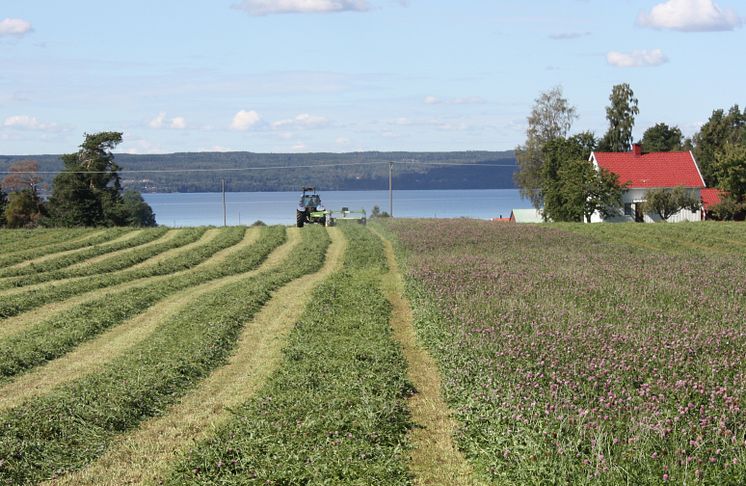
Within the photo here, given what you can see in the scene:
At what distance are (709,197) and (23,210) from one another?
69.6 m

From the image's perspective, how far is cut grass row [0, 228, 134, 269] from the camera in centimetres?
4119

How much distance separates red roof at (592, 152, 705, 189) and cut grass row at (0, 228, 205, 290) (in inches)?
1665

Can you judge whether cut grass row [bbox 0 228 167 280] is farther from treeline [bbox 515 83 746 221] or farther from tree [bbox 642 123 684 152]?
tree [bbox 642 123 684 152]

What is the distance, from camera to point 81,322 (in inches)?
875

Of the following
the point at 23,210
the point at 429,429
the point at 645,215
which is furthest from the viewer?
the point at 23,210

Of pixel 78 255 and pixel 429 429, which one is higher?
pixel 429 429

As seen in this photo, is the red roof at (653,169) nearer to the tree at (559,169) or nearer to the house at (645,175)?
the house at (645,175)

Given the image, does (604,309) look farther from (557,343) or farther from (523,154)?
(523,154)

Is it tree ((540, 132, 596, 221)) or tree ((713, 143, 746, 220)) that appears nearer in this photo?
tree ((713, 143, 746, 220))

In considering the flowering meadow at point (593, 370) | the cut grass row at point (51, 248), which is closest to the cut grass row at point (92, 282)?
the cut grass row at point (51, 248)

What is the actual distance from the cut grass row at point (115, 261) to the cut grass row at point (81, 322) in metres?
4.20

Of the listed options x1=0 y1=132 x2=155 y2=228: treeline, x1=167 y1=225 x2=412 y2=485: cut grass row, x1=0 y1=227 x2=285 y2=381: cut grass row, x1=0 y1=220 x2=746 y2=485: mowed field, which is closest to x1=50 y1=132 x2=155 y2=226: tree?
x1=0 y1=132 x2=155 y2=228: treeline

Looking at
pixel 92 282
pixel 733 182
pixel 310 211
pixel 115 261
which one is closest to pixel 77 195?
pixel 310 211

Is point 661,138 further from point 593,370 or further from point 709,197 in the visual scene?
point 593,370
